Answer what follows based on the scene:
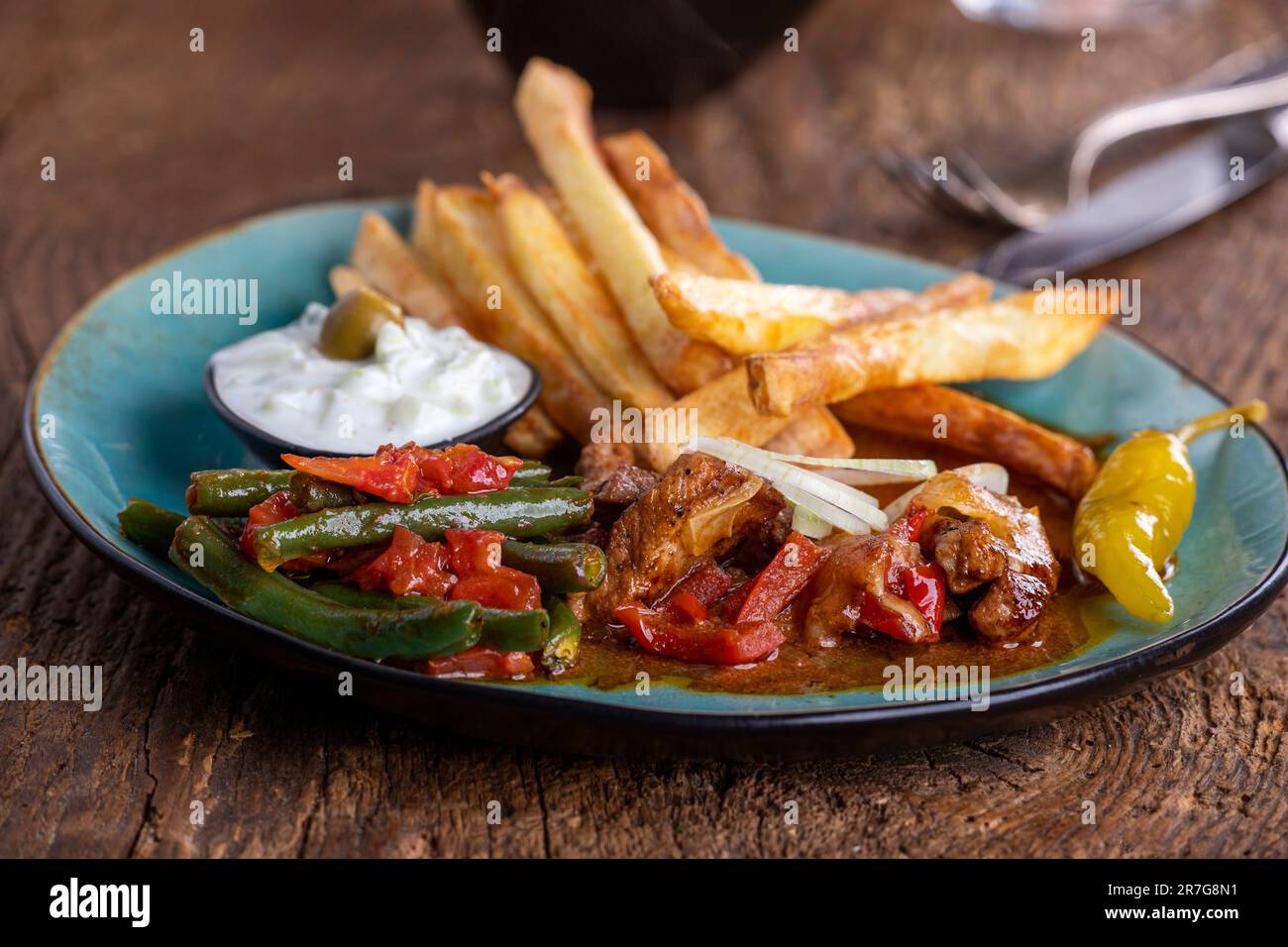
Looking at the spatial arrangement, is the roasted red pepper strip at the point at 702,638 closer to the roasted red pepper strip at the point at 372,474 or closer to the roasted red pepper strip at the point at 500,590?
the roasted red pepper strip at the point at 500,590

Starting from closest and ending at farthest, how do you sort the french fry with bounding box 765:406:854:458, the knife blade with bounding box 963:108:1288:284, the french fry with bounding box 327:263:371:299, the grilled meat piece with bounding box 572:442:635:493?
the grilled meat piece with bounding box 572:442:635:493, the french fry with bounding box 765:406:854:458, the french fry with bounding box 327:263:371:299, the knife blade with bounding box 963:108:1288:284

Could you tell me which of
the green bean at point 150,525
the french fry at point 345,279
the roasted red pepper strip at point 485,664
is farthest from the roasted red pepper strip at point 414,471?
the french fry at point 345,279

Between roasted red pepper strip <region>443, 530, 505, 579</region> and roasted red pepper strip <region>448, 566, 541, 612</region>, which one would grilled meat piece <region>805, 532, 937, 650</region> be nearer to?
roasted red pepper strip <region>448, 566, 541, 612</region>

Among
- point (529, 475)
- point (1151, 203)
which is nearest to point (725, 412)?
point (529, 475)

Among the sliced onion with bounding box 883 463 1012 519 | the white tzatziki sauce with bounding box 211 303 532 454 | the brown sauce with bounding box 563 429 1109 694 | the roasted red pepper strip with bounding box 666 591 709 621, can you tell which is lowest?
the brown sauce with bounding box 563 429 1109 694

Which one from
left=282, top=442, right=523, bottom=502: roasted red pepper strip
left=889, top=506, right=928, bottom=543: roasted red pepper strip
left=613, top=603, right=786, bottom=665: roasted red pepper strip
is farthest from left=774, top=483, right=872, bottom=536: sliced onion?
left=282, top=442, right=523, bottom=502: roasted red pepper strip

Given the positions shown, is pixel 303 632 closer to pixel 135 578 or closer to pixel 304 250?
pixel 135 578

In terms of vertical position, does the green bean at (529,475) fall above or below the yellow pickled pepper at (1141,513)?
above
